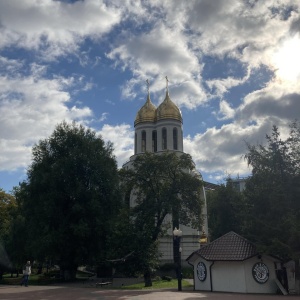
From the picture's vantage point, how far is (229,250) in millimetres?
23016

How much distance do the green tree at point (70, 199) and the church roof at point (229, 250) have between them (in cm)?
957

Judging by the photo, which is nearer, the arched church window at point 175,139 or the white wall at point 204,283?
the white wall at point 204,283

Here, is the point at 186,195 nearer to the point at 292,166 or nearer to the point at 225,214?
the point at 292,166

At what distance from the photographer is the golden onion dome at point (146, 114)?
Answer: 50.8 metres

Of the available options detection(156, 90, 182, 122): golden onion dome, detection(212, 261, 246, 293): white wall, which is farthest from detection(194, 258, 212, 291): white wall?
detection(156, 90, 182, 122): golden onion dome

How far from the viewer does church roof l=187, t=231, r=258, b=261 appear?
2212 cm

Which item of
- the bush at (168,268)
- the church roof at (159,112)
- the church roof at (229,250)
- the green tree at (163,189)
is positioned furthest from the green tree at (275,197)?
the church roof at (159,112)

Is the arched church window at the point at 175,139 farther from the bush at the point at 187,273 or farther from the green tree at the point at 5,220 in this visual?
the green tree at the point at 5,220

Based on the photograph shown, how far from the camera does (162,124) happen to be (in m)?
49.3

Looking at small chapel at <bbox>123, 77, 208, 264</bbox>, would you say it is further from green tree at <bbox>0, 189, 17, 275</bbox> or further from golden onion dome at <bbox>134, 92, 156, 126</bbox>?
green tree at <bbox>0, 189, 17, 275</bbox>

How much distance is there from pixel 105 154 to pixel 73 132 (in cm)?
354

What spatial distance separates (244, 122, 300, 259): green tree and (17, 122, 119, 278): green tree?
12500 mm

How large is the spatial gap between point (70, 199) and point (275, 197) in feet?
56.2

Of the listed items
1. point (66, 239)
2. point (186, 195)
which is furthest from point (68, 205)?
point (186, 195)
